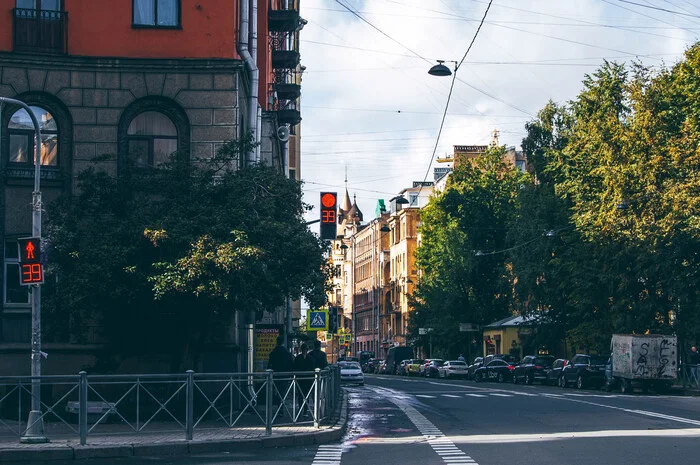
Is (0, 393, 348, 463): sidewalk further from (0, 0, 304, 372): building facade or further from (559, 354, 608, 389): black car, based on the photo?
(559, 354, 608, 389): black car

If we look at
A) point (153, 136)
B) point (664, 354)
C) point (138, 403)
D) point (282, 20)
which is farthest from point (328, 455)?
point (664, 354)

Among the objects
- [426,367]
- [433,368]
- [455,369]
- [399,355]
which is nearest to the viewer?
[455,369]

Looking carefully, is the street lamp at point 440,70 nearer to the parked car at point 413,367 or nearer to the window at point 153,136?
the window at point 153,136

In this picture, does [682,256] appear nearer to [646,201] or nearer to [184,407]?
[646,201]

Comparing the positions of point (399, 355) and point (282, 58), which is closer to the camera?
point (282, 58)

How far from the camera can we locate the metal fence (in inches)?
656

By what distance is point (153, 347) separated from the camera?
78.5 feet

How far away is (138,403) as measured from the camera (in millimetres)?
16984

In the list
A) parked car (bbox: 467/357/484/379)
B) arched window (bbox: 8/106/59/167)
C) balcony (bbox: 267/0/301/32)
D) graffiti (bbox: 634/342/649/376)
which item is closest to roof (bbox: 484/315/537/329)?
parked car (bbox: 467/357/484/379)

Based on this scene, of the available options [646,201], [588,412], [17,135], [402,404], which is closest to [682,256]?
[646,201]

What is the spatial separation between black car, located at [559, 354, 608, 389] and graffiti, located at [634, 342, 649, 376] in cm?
488

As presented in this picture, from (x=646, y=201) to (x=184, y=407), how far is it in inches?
1281

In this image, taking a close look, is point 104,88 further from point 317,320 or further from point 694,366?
point 694,366

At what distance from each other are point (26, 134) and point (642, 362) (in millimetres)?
25972
